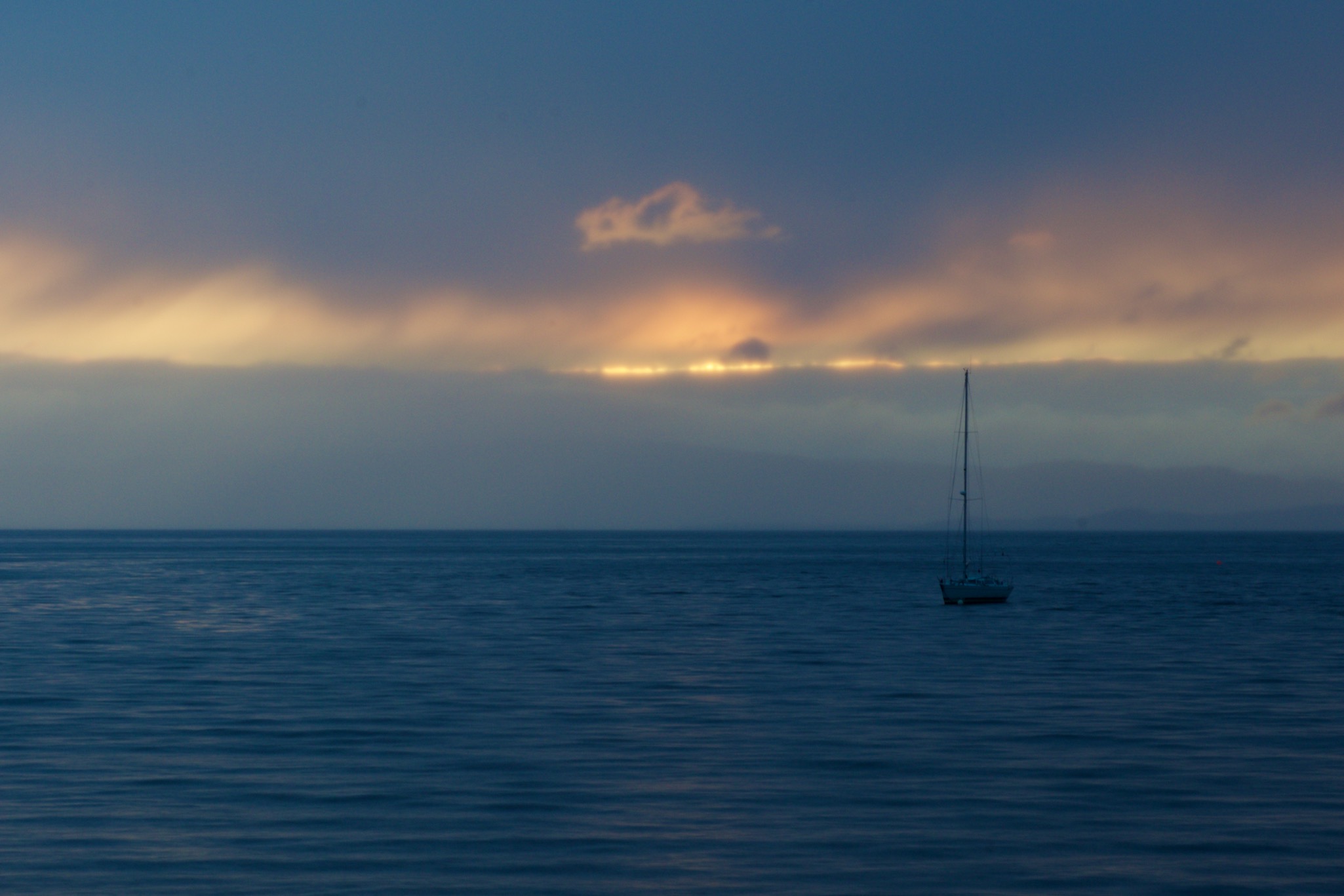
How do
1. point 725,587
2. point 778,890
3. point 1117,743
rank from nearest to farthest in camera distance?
point 778,890 → point 1117,743 → point 725,587

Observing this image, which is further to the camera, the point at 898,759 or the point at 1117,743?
the point at 1117,743

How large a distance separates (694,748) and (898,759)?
4.45 m

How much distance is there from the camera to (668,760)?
1145 inches

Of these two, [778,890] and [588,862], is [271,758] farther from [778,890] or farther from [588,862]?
[778,890]

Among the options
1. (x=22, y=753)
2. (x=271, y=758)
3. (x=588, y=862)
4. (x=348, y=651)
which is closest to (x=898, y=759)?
(x=588, y=862)

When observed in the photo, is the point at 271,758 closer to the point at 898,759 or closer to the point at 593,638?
the point at 898,759

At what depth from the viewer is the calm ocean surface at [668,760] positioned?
2012 cm

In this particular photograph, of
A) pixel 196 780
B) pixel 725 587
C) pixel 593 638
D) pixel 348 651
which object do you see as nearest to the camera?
pixel 196 780

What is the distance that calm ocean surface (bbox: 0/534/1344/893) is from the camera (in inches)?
792

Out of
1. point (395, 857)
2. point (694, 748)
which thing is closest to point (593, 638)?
point (694, 748)

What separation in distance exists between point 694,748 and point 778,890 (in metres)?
12.0

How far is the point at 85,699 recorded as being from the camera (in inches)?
1574

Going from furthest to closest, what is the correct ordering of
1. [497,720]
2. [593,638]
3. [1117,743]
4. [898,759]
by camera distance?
[593,638] → [497,720] → [1117,743] → [898,759]

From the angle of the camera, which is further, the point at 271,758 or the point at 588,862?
the point at 271,758
